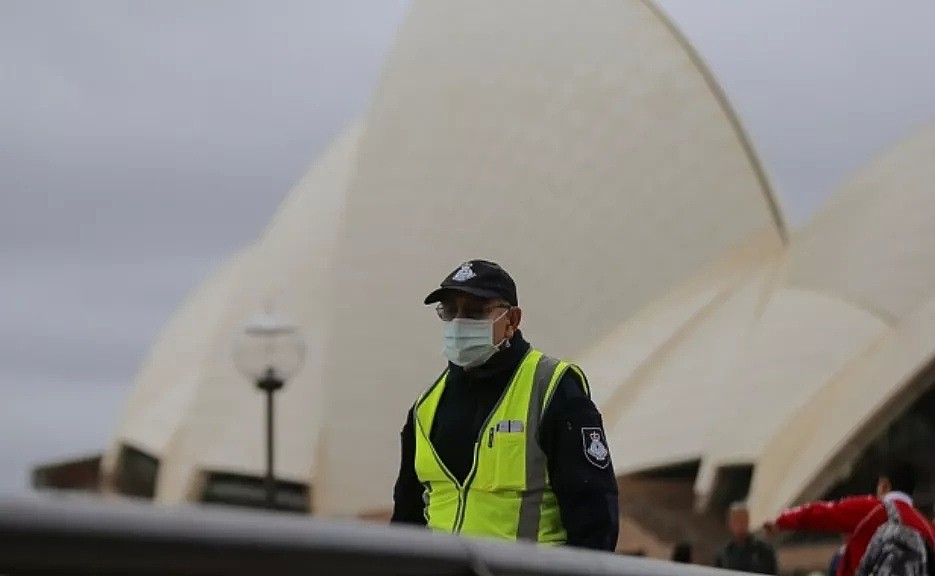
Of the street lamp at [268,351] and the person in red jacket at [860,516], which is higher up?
the street lamp at [268,351]

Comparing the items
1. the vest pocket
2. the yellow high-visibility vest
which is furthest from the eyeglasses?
the vest pocket

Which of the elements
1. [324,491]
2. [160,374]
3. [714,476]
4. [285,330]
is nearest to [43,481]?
[160,374]

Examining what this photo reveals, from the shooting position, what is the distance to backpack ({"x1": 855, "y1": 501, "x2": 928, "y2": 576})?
594 cm

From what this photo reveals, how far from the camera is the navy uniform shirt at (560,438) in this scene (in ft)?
11.8

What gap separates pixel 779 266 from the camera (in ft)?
75.3

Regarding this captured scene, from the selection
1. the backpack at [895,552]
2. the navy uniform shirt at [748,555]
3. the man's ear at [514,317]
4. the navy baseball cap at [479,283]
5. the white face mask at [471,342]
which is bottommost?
the navy uniform shirt at [748,555]

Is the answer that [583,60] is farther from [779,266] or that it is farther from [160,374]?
[160,374]

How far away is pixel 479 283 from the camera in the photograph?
376 cm

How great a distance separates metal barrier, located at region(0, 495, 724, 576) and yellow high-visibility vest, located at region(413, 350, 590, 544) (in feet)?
4.36

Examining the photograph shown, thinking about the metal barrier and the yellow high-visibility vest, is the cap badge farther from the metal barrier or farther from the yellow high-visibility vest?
the metal barrier

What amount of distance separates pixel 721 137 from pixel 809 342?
3971mm

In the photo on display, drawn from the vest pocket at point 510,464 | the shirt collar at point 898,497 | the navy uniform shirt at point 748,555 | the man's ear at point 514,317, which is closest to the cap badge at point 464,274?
the man's ear at point 514,317

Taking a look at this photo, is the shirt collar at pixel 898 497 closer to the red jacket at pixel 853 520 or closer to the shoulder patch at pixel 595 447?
the red jacket at pixel 853 520

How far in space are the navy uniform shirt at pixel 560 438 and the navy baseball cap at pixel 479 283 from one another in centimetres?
9
